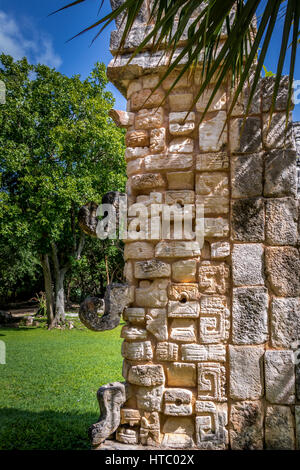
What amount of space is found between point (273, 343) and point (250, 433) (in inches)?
25.9

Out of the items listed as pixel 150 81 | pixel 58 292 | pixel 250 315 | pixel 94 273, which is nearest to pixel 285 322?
pixel 250 315

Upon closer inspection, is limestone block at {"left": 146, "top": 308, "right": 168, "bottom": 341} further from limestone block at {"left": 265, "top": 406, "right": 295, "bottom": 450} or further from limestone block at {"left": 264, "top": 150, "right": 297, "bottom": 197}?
limestone block at {"left": 264, "top": 150, "right": 297, "bottom": 197}

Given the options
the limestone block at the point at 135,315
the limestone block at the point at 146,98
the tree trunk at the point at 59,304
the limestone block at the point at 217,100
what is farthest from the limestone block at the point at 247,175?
the tree trunk at the point at 59,304

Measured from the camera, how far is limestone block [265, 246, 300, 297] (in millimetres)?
2730

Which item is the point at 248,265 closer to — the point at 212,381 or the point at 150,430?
the point at 212,381

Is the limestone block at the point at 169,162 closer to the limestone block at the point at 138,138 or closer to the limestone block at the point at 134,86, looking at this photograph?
the limestone block at the point at 138,138

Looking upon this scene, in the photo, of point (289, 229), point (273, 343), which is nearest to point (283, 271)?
point (289, 229)

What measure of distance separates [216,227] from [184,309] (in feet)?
2.21

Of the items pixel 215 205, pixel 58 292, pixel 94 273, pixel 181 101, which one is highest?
pixel 181 101

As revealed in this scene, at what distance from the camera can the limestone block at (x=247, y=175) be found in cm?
283

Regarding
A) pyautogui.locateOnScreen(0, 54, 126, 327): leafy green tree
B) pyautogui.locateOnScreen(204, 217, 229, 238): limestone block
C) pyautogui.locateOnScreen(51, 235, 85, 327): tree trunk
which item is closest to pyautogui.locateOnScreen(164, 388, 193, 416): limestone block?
pyautogui.locateOnScreen(204, 217, 229, 238): limestone block

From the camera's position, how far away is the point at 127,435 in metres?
2.82
